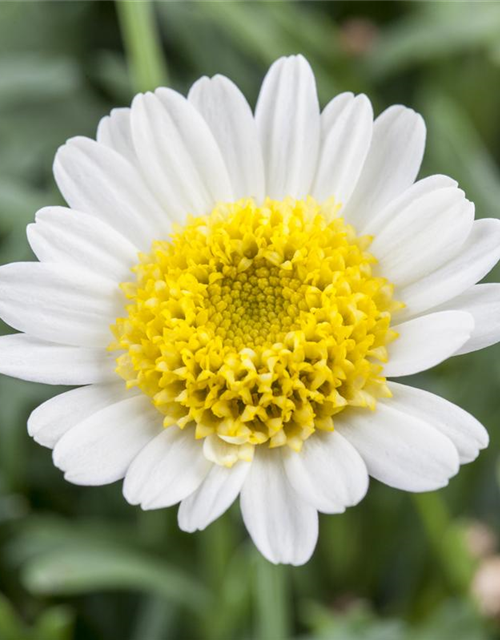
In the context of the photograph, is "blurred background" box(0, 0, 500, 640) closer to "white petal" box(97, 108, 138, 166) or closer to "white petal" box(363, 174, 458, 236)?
"white petal" box(97, 108, 138, 166)

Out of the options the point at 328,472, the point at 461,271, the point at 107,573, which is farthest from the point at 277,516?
the point at 107,573

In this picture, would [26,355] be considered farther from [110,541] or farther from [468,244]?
[110,541]

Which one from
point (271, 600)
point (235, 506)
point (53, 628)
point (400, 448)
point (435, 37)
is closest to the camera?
point (400, 448)

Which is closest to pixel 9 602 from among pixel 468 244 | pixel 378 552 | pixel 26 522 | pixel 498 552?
pixel 26 522

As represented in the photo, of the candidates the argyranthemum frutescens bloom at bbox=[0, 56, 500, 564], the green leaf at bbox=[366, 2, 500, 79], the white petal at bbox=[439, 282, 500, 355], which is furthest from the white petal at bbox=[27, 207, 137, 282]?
the green leaf at bbox=[366, 2, 500, 79]

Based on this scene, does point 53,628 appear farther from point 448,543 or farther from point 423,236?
point 423,236
